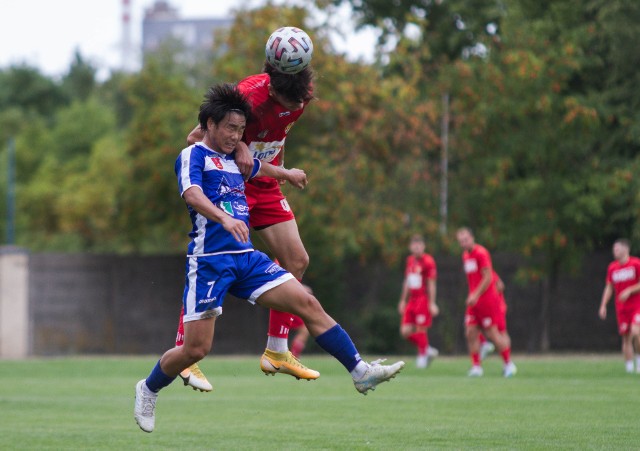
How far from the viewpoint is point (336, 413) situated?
12516 millimetres

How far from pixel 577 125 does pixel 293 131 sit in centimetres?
774

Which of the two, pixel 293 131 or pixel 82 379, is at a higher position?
pixel 293 131

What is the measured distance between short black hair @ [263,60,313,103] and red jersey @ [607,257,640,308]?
41.4ft

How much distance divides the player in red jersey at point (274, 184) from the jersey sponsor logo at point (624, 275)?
12118 millimetres

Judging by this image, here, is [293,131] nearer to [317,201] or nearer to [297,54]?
[317,201]

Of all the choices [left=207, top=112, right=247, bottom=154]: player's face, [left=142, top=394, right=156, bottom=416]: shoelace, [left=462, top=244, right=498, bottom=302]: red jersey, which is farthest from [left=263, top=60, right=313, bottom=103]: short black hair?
[left=462, top=244, right=498, bottom=302]: red jersey

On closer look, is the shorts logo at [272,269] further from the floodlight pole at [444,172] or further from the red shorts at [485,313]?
the floodlight pole at [444,172]

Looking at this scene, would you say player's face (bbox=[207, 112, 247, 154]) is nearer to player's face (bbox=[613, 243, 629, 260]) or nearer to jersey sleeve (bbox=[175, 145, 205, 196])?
jersey sleeve (bbox=[175, 145, 205, 196])

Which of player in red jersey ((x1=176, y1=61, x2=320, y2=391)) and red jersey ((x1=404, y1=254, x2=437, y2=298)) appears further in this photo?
red jersey ((x1=404, y1=254, x2=437, y2=298))

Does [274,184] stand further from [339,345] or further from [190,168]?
[339,345]

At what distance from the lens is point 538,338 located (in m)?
30.4

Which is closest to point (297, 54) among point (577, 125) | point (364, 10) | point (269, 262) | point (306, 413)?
point (269, 262)

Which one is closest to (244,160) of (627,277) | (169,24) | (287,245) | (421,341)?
(287,245)

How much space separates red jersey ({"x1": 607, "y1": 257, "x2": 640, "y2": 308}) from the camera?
2031 cm
